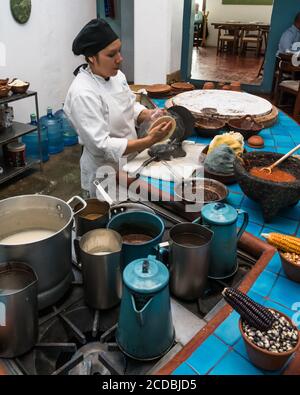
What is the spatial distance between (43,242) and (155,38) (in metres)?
3.27

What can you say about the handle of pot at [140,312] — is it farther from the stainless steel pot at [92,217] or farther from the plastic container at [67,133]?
the plastic container at [67,133]

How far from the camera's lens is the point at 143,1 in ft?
11.5

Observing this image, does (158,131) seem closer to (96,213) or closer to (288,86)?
(96,213)

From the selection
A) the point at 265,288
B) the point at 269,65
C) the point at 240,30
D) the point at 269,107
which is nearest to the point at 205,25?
the point at 240,30

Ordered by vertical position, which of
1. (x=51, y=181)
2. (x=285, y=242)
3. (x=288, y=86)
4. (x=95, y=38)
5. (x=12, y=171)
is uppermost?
(x=95, y=38)

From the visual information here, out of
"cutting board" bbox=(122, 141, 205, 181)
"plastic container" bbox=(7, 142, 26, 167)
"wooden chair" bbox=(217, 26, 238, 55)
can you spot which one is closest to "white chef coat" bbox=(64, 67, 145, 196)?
"cutting board" bbox=(122, 141, 205, 181)

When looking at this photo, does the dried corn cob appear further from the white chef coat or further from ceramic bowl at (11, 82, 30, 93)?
ceramic bowl at (11, 82, 30, 93)

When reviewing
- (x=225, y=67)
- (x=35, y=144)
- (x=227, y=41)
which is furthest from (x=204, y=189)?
(x=227, y=41)

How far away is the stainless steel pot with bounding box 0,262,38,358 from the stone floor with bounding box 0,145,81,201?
2655 mm

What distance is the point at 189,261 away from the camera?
1.07m

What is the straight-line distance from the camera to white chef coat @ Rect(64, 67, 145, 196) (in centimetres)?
167

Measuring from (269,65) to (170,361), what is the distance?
21.3 ft

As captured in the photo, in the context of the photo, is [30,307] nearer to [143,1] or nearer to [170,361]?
[170,361]

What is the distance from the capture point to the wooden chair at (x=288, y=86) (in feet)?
16.4
